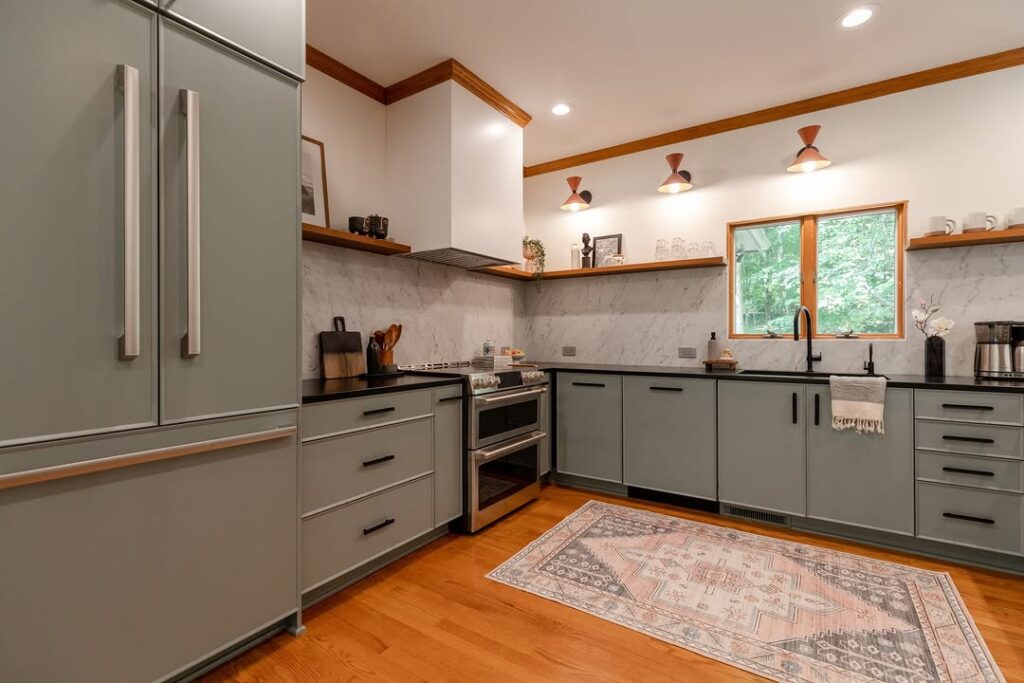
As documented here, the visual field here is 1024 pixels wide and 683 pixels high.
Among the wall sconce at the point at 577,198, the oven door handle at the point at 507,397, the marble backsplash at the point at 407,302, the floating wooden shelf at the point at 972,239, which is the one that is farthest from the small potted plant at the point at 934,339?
the marble backsplash at the point at 407,302

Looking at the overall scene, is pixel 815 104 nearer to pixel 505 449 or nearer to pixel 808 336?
pixel 808 336

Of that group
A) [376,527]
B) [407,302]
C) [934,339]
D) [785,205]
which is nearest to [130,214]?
[376,527]

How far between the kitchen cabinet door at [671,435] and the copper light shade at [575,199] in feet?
5.51

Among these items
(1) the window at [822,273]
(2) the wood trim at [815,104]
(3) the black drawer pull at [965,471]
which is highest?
(2) the wood trim at [815,104]

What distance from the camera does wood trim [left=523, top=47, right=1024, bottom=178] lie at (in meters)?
2.82

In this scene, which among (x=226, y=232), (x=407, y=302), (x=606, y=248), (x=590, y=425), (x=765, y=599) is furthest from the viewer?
(x=606, y=248)

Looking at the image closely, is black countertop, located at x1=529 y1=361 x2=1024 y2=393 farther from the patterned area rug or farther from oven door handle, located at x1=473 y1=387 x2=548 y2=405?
the patterned area rug

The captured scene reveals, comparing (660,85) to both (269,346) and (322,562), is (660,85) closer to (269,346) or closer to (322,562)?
(269,346)

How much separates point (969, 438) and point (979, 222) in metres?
1.27

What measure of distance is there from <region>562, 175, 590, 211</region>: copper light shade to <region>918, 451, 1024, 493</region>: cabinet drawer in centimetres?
289

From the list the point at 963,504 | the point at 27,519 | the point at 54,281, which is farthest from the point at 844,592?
the point at 54,281

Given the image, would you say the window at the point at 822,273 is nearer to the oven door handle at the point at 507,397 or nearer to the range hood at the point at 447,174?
the oven door handle at the point at 507,397

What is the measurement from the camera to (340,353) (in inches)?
109

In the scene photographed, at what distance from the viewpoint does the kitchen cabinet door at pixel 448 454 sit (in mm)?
2629
